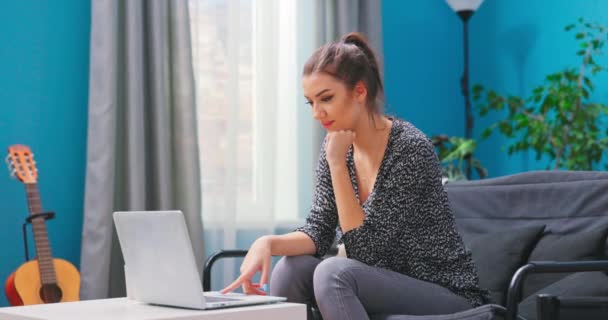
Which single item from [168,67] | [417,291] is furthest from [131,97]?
[417,291]

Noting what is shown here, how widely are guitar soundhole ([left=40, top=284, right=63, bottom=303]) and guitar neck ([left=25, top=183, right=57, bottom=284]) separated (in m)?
0.02

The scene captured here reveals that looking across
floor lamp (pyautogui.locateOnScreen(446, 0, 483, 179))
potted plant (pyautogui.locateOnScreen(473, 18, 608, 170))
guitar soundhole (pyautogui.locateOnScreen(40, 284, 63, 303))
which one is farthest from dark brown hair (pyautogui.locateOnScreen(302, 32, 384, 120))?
floor lamp (pyautogui.locateOnScreen(446, 0, 483, 179))

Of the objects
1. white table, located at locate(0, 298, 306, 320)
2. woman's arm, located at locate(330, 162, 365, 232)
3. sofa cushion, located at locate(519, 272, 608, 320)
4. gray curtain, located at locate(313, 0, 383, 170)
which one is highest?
gray curtain, located at locate(313, 0, 383, 170)

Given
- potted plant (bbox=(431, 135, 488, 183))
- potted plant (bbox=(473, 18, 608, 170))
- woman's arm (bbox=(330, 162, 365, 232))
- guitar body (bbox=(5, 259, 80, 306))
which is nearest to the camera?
woman's arm (bbox=(330, 162, 365, 232))

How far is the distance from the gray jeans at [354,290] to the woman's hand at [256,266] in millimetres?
67

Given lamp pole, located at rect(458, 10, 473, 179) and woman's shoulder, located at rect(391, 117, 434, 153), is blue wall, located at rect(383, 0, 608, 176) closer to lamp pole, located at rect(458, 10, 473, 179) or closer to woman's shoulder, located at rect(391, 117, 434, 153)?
lamp pole, located at rect(458, 10, 473, 179)

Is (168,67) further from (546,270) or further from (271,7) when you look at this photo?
(546,270)

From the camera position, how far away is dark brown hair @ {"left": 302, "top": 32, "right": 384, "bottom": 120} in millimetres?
2018

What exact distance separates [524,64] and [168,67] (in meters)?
1.84

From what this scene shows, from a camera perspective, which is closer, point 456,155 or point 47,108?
point 47,108

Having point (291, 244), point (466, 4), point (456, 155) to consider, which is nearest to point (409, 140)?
point (291, 244)

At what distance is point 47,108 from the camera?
342 cm

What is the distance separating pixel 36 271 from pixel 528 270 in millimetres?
1925

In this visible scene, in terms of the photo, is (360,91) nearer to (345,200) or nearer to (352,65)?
(352,65)
